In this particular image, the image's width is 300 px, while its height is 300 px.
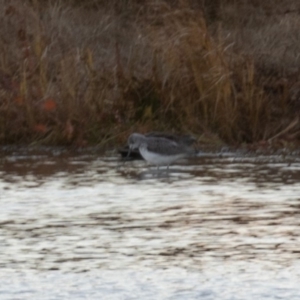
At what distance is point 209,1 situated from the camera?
19172mm

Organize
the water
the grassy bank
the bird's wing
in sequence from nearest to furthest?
the water → the bird's wing → the grassy bank

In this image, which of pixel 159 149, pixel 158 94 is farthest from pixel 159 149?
pixel 158 94

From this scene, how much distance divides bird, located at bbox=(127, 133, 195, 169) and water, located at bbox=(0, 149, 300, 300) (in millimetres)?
137

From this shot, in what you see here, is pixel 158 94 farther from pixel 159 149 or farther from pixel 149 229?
pixel 149 229

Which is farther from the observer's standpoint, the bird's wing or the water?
the bird's wing

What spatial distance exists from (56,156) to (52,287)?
19.4ft

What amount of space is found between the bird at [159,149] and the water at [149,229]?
14cm

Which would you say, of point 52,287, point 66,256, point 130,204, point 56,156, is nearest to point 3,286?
point 52,287

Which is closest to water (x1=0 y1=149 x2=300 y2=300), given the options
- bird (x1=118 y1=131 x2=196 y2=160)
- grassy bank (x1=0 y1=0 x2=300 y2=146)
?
bird (x1=118 y1=131 x2=196 y2=160)

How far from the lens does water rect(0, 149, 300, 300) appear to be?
661 centimetres

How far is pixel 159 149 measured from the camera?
37.8ft

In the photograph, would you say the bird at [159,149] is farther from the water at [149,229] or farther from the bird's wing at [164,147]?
the water at [149,229]

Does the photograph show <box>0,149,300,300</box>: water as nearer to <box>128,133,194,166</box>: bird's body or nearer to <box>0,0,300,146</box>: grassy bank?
<box>128,133,194,166</box>: bird's body

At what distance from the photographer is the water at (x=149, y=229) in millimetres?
6605
